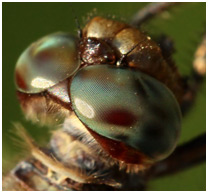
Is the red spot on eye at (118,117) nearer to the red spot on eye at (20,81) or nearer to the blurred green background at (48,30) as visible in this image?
the red spot on eye at (20,81)

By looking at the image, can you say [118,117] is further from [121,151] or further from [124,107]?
[121,151]

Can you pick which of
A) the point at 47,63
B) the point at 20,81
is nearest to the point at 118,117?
the point at 47,63

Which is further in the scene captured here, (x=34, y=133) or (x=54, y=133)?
(x=34, y=133)

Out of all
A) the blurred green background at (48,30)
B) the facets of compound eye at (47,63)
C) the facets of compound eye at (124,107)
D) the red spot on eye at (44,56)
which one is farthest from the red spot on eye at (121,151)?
the blurred green background at (48,30)

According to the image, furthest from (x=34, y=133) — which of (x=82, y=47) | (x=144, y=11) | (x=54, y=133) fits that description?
(x=82, y=47)

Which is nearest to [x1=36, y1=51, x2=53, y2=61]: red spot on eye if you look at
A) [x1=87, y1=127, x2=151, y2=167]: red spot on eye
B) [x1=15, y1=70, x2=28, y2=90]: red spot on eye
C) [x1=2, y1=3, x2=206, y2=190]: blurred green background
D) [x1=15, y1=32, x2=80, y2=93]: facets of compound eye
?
[x1=15, y1=32, x2=80, y2=93]: facets of compound eye

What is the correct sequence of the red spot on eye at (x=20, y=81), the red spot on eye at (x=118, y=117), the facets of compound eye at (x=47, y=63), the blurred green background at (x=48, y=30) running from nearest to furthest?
the red spot on eye at (x=118, y=117) < the facets of compound eye at (x=47, y=63) < the red spot on eye at (x=20, y=81) < the blurred green background at (x=48, y=30)

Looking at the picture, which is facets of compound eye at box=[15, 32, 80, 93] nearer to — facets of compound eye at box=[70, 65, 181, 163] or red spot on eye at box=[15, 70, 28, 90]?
red spot on eye at box=[15, 70, 28, 90]

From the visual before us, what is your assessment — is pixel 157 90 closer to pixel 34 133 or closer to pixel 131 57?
pixel 131 57

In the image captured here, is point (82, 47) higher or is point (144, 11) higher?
point (82, 47)
